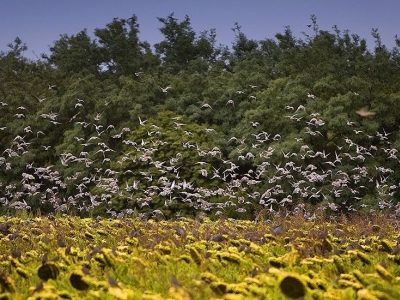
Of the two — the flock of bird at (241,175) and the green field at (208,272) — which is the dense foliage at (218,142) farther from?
the green field at (208,272)

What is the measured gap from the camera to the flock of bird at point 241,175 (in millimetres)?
Answer: 14547

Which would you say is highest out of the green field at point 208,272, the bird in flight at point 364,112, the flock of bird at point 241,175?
the bird in flight at point 364,112

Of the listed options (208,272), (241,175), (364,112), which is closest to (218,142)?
(241,175)

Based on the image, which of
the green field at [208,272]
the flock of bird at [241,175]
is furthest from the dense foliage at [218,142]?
the green field at [208,272]

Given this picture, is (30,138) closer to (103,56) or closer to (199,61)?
(103,56)

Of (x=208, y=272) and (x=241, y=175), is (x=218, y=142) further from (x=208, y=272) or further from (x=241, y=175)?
(x=208, y=272)

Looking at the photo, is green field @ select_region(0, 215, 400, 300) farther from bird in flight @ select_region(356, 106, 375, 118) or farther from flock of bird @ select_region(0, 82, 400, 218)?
A: flock of bird @ select_region(0, 82, 400, 218)

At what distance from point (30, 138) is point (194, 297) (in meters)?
16.7

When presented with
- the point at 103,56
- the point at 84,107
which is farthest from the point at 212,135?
the point at 103,56

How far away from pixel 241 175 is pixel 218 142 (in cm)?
115

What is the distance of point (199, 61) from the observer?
973 inches

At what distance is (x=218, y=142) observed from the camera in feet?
53.5

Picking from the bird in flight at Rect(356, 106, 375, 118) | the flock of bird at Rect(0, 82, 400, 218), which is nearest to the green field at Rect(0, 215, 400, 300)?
the bird in flight at Rect(356, 106, 375, 118)

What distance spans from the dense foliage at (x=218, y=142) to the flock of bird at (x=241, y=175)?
5cm
